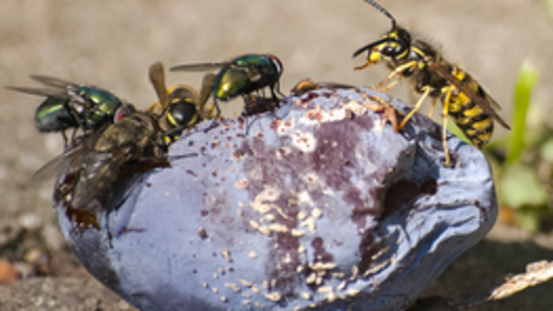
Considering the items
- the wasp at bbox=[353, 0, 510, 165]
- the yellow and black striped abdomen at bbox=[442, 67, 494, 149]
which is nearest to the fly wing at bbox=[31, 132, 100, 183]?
the wasp at bbox=[353, 0, 510, 165]

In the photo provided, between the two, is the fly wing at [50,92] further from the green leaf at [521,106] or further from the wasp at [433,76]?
the green leaf at [521,106]

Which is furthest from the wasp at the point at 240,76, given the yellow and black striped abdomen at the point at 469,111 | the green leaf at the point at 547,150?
the green leaf at the point at 547,150

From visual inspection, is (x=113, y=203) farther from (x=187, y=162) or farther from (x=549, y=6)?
(x=549, y=6)

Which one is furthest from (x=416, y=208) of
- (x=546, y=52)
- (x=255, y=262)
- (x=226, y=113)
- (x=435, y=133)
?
(x=546, y=52)

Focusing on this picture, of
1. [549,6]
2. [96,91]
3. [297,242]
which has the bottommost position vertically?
[297,242]

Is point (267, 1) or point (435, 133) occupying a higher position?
point (267, 1)

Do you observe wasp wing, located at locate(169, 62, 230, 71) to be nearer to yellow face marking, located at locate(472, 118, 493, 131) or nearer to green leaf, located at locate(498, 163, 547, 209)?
yellow face marking, located at locate(472, 118, 493, 131)

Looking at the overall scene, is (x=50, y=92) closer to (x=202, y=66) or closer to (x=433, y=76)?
(x=202, y=66)
